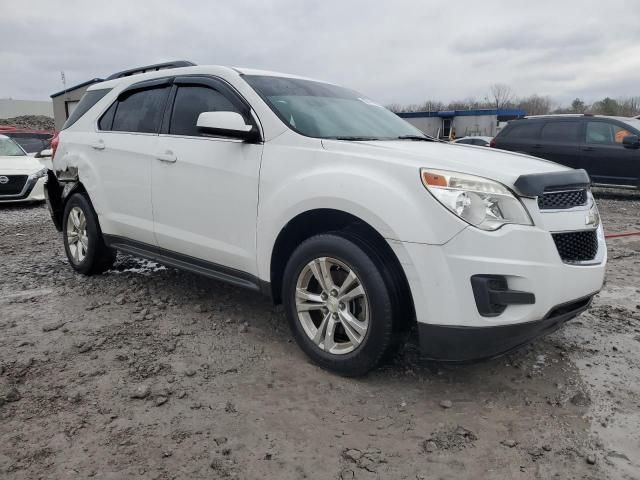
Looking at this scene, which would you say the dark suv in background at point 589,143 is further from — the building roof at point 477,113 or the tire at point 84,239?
the building roof at point 477,113

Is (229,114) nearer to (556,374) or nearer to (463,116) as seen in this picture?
(556,374)

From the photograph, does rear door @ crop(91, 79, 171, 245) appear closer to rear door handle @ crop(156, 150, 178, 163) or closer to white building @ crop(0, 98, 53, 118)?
rear door handle @ crop(156, 150, 178, 163)

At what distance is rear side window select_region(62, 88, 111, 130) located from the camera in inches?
187

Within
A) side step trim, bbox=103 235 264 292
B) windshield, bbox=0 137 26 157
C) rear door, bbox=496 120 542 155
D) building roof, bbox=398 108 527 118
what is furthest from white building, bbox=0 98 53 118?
side step trim, bbox=103 235 264 292

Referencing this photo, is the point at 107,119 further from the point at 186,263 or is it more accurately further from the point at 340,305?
the point at 340,305

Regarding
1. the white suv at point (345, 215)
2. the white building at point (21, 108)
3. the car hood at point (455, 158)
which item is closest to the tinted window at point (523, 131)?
the white suv at point (345, 215)

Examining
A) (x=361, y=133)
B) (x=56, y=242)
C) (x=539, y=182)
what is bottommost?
(x=56, y=242)

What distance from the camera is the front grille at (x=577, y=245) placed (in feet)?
8.55

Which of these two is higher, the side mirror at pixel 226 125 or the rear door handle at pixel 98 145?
the side mirror at pixel 226 125

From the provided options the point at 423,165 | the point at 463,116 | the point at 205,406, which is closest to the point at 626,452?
the point at 423,165

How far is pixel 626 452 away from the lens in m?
2.29

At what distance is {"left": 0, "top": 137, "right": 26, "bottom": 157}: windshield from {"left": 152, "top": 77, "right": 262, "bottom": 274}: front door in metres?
8.21

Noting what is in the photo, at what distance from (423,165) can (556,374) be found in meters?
1.48

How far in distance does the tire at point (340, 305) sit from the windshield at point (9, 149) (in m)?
9.60
